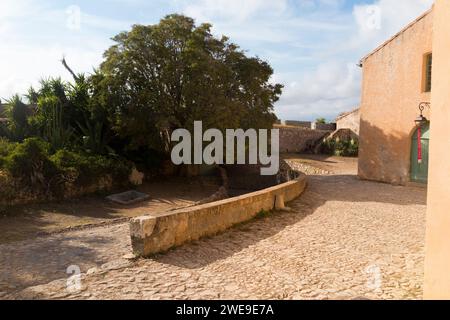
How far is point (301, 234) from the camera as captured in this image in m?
7.51

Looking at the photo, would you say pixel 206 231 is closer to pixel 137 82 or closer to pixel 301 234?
A: pixel 301 234

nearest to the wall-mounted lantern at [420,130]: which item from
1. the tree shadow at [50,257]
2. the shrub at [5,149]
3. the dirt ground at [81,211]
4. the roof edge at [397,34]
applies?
the roof edge at [397,34]

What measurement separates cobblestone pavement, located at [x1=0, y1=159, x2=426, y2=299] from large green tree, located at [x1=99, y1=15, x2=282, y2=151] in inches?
281

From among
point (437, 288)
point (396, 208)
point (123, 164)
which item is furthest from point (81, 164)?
point (437, 288)

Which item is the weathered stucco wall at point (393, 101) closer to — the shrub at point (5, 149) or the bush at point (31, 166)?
the bush at point (31, 166)

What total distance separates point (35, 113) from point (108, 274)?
13566mm

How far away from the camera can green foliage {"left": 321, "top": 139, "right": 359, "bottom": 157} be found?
26734 millimetres

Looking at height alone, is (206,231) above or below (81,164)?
below

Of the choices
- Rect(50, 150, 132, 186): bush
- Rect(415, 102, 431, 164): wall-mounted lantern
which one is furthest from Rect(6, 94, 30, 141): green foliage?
Rect(415, 102, 431, 164): wall-mounted lantern

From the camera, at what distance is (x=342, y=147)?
27.0 meters

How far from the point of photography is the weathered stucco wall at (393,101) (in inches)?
575

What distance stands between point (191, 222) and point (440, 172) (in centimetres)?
412

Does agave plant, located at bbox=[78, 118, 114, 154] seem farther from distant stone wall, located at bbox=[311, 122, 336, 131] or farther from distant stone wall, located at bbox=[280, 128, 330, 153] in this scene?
distant stone wall, located at bbox=[311, 122, 336, 131]

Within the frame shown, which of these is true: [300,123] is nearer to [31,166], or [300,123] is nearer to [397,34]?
[397,34]
